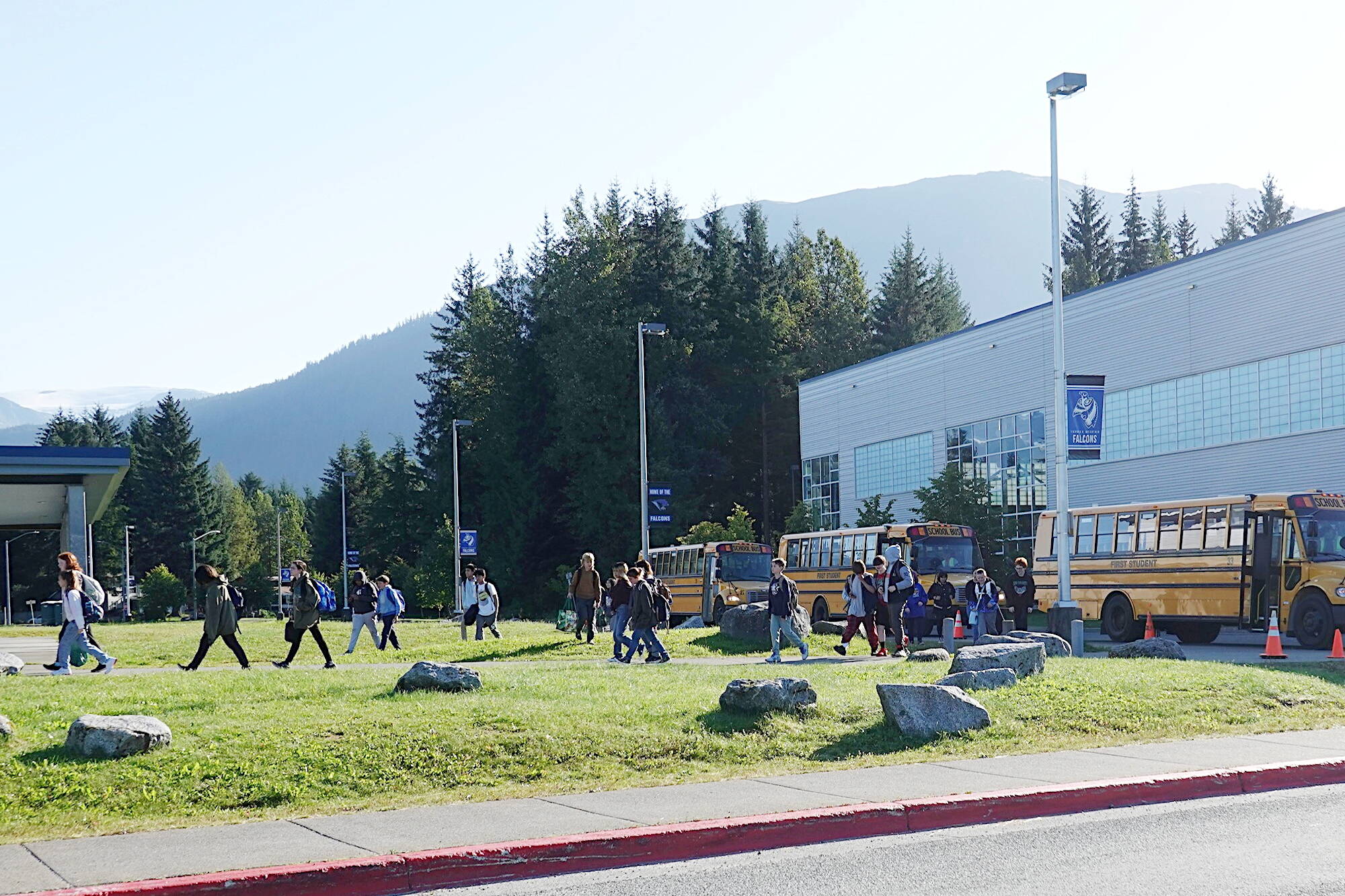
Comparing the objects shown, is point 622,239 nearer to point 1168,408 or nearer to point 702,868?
point 1168,408

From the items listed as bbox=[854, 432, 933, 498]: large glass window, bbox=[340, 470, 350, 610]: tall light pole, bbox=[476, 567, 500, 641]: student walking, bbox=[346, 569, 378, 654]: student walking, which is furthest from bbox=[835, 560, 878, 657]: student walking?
bbox=[340, 470, 350, 610]: tall light pole

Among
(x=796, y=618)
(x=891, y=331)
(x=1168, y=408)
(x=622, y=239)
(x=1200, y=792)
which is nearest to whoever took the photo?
(x=1200, y=792)

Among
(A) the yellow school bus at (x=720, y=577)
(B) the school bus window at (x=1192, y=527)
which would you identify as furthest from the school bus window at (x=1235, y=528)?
(A) the yellow school bus at (x=720, y=577)

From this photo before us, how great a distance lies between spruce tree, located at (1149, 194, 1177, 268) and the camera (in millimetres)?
99688

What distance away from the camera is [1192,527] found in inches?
1160

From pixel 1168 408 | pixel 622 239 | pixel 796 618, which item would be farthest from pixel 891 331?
pixel 796 618

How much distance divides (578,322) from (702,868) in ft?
213

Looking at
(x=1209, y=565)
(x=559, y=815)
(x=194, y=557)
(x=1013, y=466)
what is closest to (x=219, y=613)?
(x=559, y=815)

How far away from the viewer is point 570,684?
16.9 m

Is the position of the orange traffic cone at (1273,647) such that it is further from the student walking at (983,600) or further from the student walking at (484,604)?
the student walking at (484,604)

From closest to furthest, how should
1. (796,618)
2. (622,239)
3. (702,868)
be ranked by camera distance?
(702,868) < (796,618) < (622,239)

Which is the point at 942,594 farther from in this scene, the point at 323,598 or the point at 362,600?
the point at 323,598

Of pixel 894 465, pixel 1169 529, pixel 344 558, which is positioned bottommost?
pixel 344 558

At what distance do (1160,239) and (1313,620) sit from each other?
3280 inches
